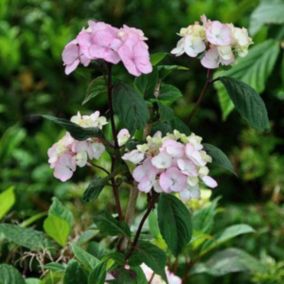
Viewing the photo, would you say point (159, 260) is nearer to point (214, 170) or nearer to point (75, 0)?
point (214, 170)

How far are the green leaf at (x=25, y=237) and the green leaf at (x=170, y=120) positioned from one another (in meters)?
0.37

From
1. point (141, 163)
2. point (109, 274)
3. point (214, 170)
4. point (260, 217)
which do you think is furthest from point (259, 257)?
point (141, 163)

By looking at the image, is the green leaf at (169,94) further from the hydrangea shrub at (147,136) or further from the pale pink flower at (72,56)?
the pale pink flower at (72,56)

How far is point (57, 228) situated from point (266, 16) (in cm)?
102

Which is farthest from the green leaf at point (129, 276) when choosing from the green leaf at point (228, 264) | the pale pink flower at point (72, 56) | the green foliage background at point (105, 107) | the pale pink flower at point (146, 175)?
the green foliage background at point (105, 107)

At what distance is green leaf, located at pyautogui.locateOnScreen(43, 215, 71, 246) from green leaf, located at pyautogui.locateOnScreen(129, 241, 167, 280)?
0.96 ft

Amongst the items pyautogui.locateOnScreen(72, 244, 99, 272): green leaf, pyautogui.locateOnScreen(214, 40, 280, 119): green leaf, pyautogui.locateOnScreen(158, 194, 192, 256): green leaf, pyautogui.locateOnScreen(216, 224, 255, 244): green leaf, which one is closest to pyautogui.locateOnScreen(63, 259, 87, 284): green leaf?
pyautogui.locateOnScreen(72, 244, 99, 272): green leaf

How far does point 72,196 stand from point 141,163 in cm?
116

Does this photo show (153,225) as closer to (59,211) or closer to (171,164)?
(59,211)

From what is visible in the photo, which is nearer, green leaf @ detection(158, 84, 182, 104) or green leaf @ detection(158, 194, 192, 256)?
green leaf @ detection(158, 194, 192, 256)

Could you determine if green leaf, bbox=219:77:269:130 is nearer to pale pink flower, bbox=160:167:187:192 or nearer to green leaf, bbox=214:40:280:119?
pale pink flower, bbox=160:167:187:192

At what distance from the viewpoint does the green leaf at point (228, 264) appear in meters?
1.87

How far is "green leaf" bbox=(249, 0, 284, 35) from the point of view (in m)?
2.27

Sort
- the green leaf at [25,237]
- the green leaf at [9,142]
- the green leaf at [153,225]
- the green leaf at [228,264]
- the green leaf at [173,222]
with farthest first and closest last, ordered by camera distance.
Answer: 1. the green leaf at [9,142]
2. the green leaf at [228,264]
3. the green leaf at [153,225]
4. the green leaf at [25,237]
5. the green leaf at [173,222]
